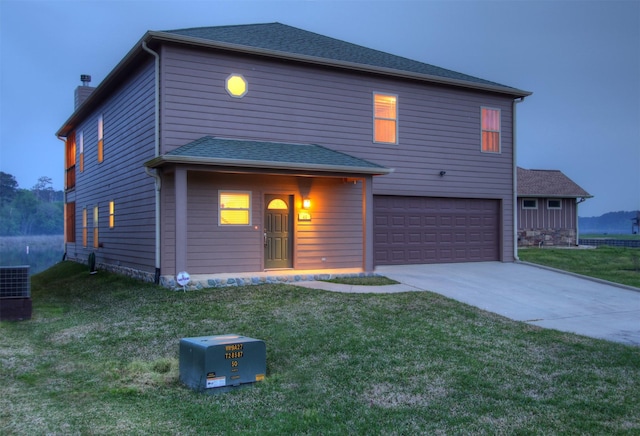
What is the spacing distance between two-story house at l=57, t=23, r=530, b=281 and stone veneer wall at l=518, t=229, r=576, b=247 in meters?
11.1

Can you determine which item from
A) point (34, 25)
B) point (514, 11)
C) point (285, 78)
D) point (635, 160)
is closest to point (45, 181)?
point (34, 25)

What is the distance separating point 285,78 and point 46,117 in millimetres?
145126

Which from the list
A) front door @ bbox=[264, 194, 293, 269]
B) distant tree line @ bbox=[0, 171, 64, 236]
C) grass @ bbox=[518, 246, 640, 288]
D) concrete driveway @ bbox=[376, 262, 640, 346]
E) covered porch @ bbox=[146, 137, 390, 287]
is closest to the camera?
concrete driveway @ bbox=[376, 262, 640, 346]

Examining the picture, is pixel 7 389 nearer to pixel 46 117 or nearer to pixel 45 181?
pixel 45 181

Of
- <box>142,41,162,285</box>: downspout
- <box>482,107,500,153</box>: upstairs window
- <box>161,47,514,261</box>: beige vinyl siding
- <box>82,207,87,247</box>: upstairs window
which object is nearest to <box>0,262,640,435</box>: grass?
A: <box>142,41,162,285</box>: downspout

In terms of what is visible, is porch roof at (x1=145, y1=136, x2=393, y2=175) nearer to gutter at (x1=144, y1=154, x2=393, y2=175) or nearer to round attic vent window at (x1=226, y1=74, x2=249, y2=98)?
gutter at (x1=144, y1=154, x2=393, y2=175)

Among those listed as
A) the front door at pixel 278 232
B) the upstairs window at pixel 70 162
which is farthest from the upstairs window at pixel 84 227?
the front door at pixel 278 232

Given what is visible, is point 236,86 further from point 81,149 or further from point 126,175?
point 81,149

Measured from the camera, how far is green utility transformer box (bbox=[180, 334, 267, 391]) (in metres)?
5.38

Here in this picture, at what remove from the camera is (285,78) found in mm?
13336

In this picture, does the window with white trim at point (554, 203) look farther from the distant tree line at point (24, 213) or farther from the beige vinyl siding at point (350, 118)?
the distant tree line at point (24, 213)

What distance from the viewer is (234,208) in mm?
12609

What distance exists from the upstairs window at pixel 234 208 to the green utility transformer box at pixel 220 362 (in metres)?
6.85

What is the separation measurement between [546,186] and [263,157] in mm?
A: 20654
